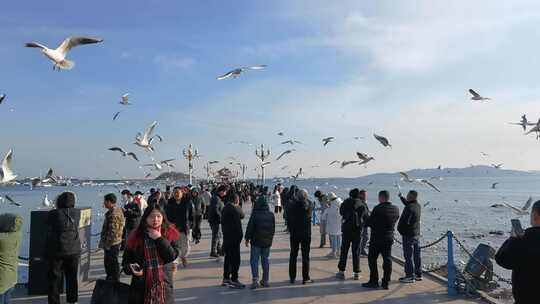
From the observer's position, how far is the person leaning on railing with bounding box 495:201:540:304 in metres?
3.99

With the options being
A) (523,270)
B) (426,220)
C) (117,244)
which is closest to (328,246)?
(117,244)

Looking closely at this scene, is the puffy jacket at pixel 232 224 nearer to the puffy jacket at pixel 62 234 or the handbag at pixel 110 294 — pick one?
the puffy jacket at pixel 62 234

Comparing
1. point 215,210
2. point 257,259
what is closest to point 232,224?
point 257,259

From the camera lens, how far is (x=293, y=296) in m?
7.54

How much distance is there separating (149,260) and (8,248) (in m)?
2.70

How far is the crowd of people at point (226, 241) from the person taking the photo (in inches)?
160

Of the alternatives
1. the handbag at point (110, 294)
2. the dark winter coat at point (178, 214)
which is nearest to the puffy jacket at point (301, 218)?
the dark winter coat at point (178, 214)

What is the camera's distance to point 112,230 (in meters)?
7.52

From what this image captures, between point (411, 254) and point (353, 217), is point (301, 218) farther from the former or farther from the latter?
point (411, 254)

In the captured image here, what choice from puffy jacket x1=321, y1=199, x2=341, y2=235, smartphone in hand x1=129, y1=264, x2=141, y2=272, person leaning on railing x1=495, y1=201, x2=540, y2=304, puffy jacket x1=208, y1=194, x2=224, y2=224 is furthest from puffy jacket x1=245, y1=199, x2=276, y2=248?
person leaning on railing x1=495, y1=201, x2=540, y2=304

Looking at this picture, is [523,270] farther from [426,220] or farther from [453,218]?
[453,218]

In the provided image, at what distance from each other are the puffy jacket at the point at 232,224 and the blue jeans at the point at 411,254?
3.05m

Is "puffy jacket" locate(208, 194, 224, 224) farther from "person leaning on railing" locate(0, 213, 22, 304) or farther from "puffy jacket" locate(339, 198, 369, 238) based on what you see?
"person leaning on railing" locate(0, 213, 22, 304)

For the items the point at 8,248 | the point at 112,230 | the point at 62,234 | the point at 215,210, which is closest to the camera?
the point at 8,248
